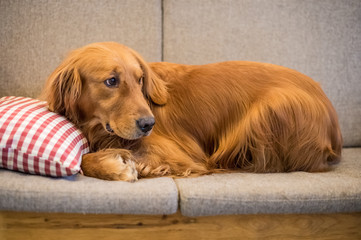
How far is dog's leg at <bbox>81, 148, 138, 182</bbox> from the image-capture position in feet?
4.54

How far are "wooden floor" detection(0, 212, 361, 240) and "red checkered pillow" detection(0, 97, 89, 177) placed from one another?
0.18 m

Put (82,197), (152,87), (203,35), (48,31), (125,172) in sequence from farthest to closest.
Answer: (203,35) → (48,31) → (152,87) → (125,172) → (82,197)

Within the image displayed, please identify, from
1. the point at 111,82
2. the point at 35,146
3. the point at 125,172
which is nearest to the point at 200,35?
the point at 111,82

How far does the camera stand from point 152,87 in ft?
5.40

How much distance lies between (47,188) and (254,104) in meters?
1.02

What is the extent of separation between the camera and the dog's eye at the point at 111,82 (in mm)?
1469

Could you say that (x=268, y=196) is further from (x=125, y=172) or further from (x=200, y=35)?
(x=200, y=35)

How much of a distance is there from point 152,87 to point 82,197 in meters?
0.66

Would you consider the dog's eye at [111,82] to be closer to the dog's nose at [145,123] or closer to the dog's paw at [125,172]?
the dog's nose at [145,123]

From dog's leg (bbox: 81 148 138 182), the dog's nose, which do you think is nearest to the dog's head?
the dog's nose

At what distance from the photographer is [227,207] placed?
1268mm

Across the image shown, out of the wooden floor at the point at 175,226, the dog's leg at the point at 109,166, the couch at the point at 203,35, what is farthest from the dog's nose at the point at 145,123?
the couch at the point at 203,35

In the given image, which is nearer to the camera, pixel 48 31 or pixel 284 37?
pixel 48 31

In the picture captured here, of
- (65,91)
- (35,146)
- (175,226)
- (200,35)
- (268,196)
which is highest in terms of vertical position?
(200,35)
